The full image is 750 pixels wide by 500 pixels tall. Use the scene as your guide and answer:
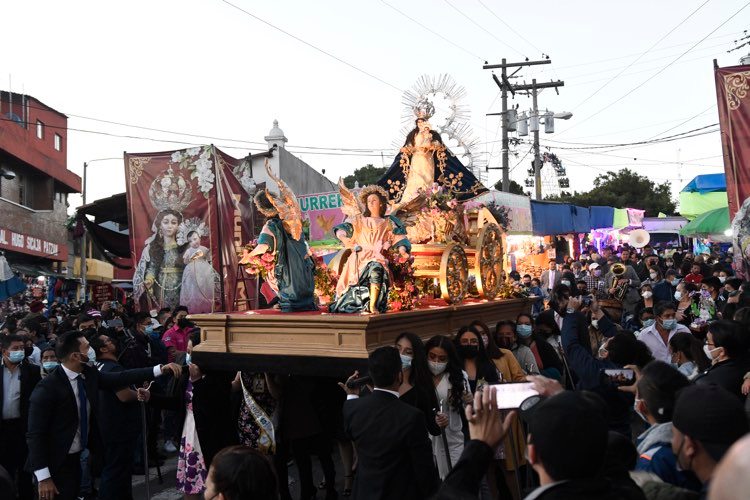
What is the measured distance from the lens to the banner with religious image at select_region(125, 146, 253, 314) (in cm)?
1077

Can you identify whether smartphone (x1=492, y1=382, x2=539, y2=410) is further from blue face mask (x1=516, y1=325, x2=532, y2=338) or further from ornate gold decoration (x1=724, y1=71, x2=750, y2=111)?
ornate gold decoration (x1=724, y1=71, x2=750, y2=111)

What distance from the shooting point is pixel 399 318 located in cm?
608

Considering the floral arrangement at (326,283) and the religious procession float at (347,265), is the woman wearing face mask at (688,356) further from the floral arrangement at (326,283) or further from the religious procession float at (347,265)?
the floral arrangement at (326,283)

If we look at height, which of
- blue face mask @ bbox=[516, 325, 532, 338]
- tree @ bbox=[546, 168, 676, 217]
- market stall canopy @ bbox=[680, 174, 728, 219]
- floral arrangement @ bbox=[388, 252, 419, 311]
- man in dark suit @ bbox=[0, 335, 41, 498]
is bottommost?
man in dark suit @ bbox=[0, 335, 41, 498]

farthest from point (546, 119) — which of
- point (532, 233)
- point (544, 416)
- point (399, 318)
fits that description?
point (544, 416)

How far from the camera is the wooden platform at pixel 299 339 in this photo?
5621mm

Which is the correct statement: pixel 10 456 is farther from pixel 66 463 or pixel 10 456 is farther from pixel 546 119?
pixel 546 119

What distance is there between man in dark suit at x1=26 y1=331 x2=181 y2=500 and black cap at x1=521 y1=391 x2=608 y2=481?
12.2ft

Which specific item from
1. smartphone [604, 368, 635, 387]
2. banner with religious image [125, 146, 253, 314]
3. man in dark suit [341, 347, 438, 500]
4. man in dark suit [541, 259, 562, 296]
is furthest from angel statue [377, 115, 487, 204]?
man in dark suit [341, 347, 438, 500]

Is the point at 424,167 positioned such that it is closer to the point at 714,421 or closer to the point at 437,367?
the point at 437,367

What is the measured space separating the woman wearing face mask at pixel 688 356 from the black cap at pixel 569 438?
301cm

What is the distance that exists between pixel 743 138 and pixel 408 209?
4106 millimetres

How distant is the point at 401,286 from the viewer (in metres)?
6.80

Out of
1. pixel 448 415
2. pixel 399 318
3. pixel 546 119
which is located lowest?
pixel 448 415
